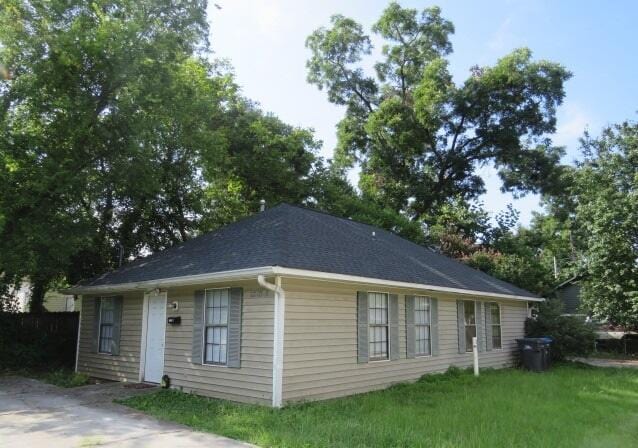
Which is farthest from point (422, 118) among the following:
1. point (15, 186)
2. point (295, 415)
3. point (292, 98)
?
point (295, 415)

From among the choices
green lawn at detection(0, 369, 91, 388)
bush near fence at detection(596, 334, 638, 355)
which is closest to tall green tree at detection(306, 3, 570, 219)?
bush near fence at detection(596, 334, 638, 355)

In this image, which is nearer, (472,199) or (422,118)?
(422,118)

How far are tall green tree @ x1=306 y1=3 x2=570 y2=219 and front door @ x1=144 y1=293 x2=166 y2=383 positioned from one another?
20.1 m

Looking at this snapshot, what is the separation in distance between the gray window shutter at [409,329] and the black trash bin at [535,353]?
522 cm

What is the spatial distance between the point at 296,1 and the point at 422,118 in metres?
16.8

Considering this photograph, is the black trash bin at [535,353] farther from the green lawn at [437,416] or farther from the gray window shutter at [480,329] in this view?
the green lawn at [437,416]

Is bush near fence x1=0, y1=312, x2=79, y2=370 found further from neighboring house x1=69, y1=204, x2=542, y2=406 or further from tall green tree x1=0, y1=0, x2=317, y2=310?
neighboring house x1=69, y1=204, x2=542, y2=406

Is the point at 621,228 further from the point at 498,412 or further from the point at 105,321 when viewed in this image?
the point at 105,321

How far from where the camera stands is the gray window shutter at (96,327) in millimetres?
12906

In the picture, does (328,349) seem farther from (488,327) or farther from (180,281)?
(488,327)

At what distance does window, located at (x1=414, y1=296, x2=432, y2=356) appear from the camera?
1232 cm

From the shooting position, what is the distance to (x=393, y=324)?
11.4m

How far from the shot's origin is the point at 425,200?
30.5 meters

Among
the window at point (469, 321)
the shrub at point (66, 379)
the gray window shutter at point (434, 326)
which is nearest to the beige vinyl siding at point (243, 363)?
the shrub at point (66, 379)
